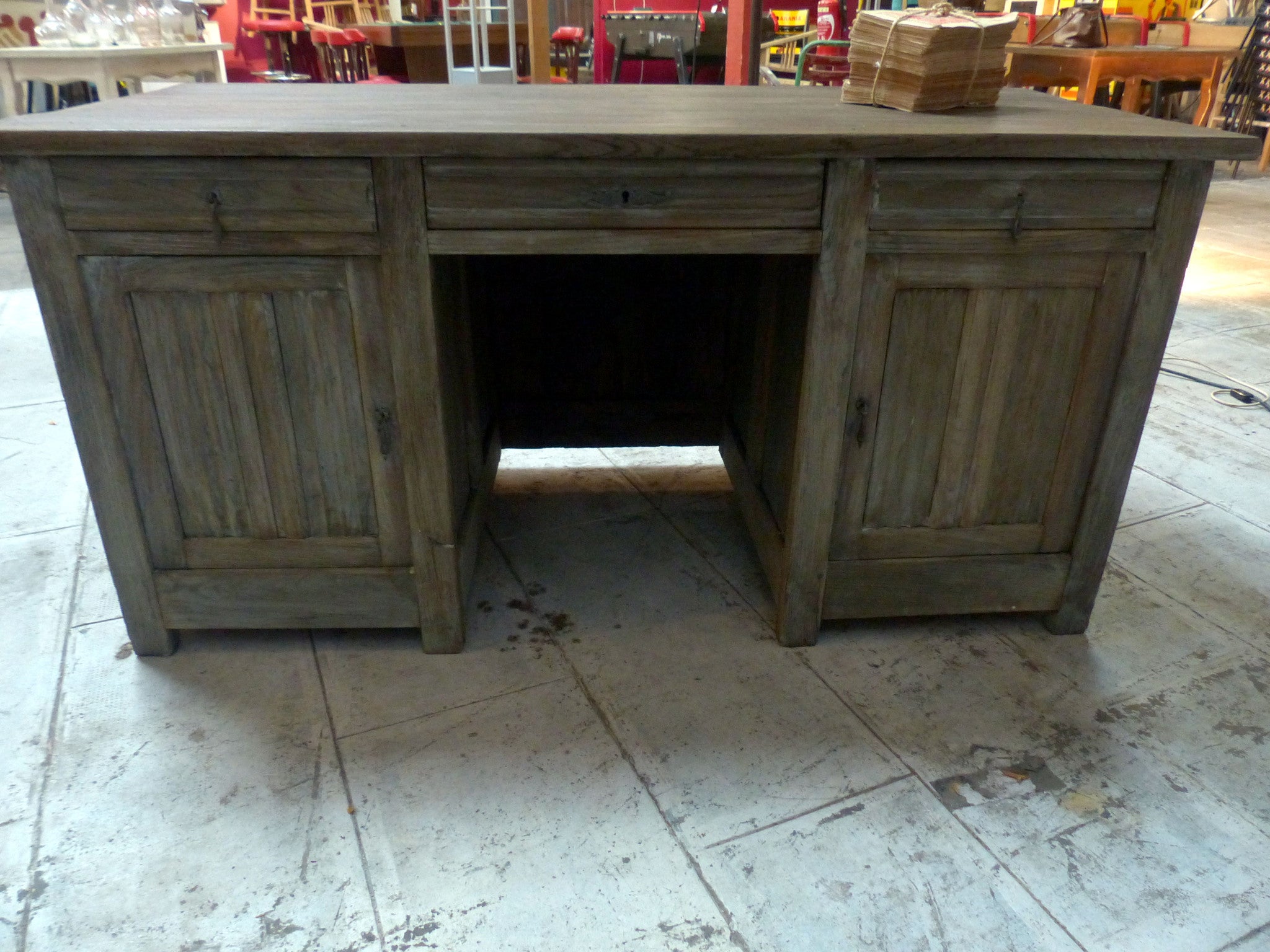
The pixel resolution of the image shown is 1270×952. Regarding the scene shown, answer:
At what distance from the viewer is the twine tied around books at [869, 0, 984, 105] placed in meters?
1.47

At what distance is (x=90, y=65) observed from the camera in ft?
13.0

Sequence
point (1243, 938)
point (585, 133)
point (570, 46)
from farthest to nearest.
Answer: point (570, 46) → point (585, 133) → point (1243, 938)

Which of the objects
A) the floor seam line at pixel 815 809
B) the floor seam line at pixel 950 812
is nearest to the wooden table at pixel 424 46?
the floor seam line at pixel 950 812

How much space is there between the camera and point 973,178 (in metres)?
1.32

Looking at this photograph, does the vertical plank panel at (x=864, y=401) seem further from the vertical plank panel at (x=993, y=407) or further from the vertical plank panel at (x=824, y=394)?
the vertical plank panel at (x=993, y=407)

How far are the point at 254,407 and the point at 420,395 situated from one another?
260 mm

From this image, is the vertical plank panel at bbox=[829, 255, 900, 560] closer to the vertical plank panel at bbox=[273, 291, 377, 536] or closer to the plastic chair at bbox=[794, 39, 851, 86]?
the vertical plank panel at bbox=[273, 291, 377, 536]

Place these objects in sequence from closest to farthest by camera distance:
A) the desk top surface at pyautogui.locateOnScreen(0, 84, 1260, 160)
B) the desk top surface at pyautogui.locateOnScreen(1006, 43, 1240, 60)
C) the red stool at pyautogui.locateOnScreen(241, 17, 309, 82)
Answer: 1. the desk top surface at pyautogui.locateOnScreen(0, 84, 1260, 160)
2. the desk top surface at pyautogui.locateOnScreen(1006, 43, 1240, 60)
3. the red stool at pyautogui.locateOnScreen(241, 17, 309, 82)

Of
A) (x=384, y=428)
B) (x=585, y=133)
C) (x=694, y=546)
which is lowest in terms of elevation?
(x=694, y=546)

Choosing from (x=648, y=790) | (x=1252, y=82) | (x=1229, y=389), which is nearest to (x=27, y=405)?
(x=648, y=790)

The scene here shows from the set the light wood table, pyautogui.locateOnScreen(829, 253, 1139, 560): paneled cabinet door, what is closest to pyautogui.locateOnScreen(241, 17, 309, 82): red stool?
the light wood table

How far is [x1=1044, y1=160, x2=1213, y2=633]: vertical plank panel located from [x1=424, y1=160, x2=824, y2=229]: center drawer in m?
0.55

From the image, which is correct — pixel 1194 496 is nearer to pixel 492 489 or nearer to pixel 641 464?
pixel 641 464

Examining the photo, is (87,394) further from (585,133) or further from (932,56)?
(932,56)
